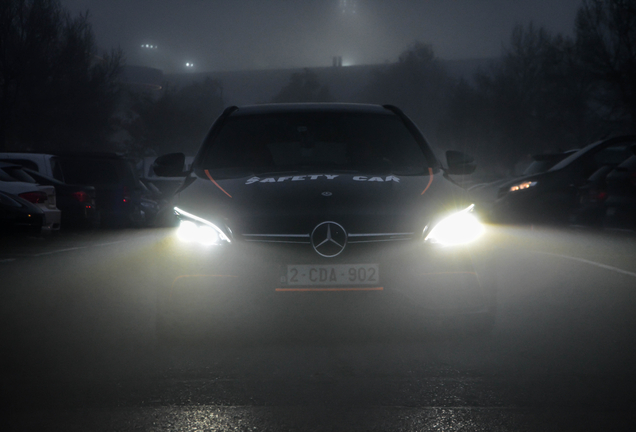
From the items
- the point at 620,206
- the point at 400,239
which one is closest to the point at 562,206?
the point at 620,206

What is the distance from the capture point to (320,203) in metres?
4.58

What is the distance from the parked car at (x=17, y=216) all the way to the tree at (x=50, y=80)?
83.3 ft

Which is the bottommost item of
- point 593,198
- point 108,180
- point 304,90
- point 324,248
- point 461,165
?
point 324,248

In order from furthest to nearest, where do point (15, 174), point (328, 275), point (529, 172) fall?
Result: point (529, 172) < point (15, 174) < point (328, 275)

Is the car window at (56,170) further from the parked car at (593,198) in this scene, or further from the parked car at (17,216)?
the parked car at (593,198)

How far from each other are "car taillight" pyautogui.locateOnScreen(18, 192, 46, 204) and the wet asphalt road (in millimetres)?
6641

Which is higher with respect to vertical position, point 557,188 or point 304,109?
point 557,188

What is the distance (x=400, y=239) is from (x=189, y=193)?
1407 mm

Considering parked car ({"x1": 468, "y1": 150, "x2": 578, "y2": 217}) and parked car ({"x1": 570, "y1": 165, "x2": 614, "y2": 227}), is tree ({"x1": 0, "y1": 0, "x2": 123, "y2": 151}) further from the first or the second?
parked car ({"x1": 570, "y1": 165, "x2": 614, "y2": 227})

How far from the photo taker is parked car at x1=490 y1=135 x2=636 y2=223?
45.0 ft

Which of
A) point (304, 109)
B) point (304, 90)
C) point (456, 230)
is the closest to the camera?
point (456, 230)

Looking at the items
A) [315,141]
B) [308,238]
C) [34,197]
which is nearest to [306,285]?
[308,238]

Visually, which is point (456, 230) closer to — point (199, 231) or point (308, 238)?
point (308, 238)

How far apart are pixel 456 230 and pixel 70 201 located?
12294 millimetres
